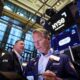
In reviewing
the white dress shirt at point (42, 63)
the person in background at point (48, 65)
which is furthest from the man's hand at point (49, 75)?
the white dress shirt at point (42, 63)

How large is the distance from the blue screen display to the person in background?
1562 mm

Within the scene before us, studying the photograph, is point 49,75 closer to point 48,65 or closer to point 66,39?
point 48,65

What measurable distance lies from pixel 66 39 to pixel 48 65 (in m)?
1.88

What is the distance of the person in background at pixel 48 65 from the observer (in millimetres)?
832

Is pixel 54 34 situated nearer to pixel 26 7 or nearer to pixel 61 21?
pixel 61 21

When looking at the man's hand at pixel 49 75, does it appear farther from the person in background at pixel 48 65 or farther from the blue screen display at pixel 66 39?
the blue screen display at pixel 66 39

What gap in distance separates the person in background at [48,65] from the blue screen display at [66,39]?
156 centimetres

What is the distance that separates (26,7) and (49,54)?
212 inches

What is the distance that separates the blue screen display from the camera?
2540 millimetres

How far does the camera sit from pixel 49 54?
989mm

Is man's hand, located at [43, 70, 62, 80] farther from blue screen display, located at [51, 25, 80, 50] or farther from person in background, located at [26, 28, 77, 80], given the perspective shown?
blue screen display, located at [51, 25, 80, 50]

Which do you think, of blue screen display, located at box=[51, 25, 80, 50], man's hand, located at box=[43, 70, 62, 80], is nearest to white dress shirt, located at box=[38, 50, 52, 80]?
man's hand, located at box=[43, 70, 62, 80]

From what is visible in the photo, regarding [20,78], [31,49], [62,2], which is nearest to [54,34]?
[20,78]

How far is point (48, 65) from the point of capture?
919 millimetres
